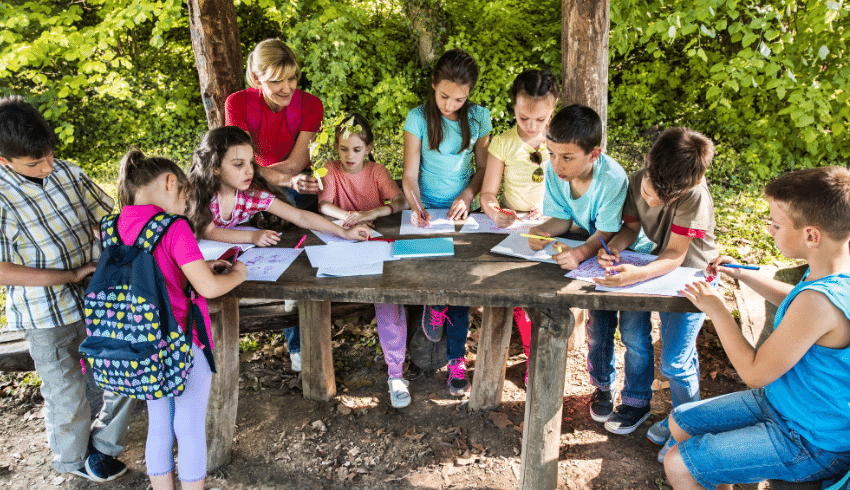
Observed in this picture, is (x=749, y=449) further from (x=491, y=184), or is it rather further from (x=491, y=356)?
(x=491, y=184)

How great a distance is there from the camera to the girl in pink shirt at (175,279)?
6.61 feet

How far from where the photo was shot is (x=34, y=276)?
2.22m

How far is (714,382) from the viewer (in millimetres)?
3234

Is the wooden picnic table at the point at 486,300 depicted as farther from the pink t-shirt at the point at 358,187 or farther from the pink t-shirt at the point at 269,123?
the pink t-shirt at the point at 269,123

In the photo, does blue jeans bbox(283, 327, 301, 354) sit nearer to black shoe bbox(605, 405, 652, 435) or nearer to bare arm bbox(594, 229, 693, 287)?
black shoe bbox(605, 405, 652, 435)

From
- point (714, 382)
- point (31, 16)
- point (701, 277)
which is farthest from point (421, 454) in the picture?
point (31, 16)

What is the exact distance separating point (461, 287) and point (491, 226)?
0.81 metres

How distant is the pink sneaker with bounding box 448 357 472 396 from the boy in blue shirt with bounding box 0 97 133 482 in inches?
67.8

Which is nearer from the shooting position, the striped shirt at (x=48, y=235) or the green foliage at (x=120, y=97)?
the striped shirt at (x=48, y=235)

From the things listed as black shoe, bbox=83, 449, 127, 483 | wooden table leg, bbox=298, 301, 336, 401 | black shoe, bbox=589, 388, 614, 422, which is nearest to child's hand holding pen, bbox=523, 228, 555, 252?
black shoe, bbox=589, 388, 614, 422

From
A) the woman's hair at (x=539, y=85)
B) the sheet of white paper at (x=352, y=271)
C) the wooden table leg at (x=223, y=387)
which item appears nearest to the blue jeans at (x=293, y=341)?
the wooden table leg at (x=223, y=387)

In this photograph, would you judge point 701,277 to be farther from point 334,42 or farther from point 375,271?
point 334,42

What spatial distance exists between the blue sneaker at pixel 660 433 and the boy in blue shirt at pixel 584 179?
41.5 inches

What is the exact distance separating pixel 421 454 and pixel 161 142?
7503mm
